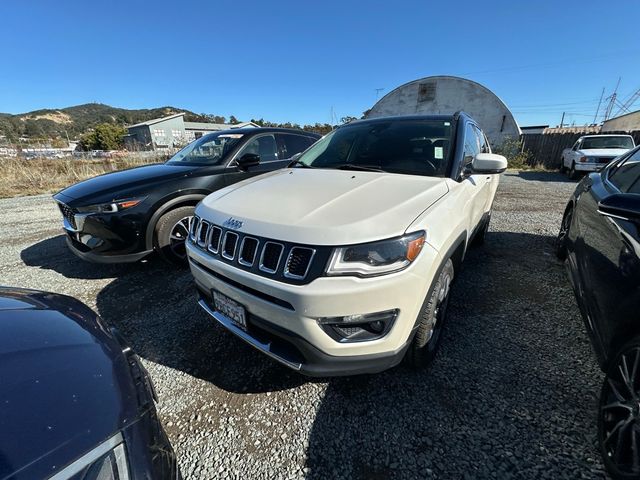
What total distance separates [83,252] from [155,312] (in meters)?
1.25

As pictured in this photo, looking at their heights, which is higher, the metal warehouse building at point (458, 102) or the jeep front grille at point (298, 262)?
the metal warehouse building at point (458, 102)

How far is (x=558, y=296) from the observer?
10.1 feet

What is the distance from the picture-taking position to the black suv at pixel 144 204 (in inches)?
125

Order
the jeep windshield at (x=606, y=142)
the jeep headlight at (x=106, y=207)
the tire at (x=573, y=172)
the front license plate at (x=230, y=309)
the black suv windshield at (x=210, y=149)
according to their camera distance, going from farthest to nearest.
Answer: the tire at (x=573, y=172) → the jeep windshield at (x=606, y=142) → the black suv windshield at (x=210, y=149) → the jeep headlight at (x=106, y=207) → the front license plate at (x=230, y=309)

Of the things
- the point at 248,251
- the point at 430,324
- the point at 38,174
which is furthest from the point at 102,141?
the point at 430,324

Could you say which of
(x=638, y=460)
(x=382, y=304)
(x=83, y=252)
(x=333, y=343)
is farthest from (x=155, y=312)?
(x=638, y=460)

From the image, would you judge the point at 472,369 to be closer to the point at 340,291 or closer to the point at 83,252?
the point at 340,291

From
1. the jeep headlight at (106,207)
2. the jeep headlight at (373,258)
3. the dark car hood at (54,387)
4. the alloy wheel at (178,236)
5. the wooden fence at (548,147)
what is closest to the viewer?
the dark car hood at (54,387)

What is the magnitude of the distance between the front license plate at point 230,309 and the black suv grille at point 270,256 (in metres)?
0.25

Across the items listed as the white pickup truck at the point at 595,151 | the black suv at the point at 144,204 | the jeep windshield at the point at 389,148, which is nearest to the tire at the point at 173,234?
the black suv at the point at 144,204

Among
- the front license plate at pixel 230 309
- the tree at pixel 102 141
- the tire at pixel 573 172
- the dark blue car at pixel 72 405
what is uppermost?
the tree at pixel 102 141

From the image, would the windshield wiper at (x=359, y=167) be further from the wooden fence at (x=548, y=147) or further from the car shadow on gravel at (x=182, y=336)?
the wooden fence at (x=548, y=147)

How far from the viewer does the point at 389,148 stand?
277cm

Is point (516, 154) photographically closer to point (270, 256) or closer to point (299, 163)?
point (299, 163)
